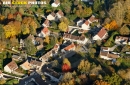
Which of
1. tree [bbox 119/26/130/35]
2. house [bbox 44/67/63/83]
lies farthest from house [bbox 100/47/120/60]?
house [bbox 44/67/63/83]

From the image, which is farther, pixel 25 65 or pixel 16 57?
pixel 16 57

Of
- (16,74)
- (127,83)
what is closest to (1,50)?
(16,74)

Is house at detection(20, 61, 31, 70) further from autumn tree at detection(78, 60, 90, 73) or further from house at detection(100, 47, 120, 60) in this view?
house at detection(100, 47, 120, 60)

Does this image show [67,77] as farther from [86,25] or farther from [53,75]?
[86,25]

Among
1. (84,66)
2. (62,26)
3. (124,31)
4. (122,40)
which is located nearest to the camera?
(84,66)

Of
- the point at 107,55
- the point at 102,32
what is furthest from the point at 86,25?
the point at 107,55

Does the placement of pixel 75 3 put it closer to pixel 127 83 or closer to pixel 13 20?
pixel 13 20

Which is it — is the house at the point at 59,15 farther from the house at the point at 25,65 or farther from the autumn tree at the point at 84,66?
the autumn tree at the point at 84,66
